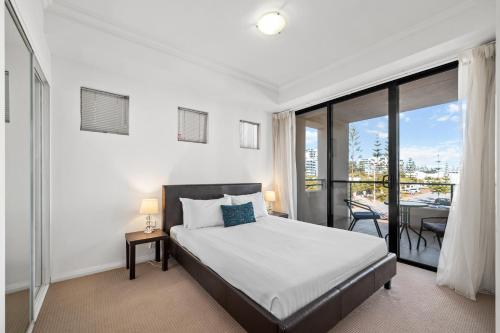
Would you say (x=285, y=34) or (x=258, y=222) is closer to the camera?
(x=285, y=34)

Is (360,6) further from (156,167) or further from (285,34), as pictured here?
(156,167)

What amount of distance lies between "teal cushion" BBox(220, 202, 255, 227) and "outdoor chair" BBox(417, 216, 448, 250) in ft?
7.68

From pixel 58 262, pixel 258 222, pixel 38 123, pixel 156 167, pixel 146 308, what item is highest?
pixel 38 123

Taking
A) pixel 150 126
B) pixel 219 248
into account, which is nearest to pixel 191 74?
pixel 150 126

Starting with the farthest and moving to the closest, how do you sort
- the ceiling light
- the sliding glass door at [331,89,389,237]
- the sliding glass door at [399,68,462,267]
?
the sliding glass door at [331,89,389,237] < the sliding glass door at [399,68,462,267] < the ceiling light

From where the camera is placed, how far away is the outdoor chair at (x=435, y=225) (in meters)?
2.86

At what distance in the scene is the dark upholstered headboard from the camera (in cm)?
320

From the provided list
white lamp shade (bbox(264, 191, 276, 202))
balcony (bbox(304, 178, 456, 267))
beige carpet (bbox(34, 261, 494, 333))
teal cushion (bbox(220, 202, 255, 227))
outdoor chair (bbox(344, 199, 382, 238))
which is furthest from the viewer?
white lamp shade (bbox(264, 191, 276, 202))

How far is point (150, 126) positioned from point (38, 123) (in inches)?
48.3

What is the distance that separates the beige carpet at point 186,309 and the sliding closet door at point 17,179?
1.40 ft

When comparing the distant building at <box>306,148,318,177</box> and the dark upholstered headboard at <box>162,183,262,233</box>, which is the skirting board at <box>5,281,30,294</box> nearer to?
the dark upholstered headboard at <box>162,183,262,233</box>

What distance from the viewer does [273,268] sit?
5.59 feet

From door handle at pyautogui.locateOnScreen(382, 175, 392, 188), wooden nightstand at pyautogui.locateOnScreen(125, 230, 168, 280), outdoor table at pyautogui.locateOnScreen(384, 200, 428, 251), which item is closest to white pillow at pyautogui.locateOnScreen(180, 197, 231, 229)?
wooden nightstand at pyautogui.locateOnScreen(125, 230, 168, 280)

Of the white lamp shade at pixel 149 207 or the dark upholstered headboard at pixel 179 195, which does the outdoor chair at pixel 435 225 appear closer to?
the dark upholstered headboard at pixel 179 195
